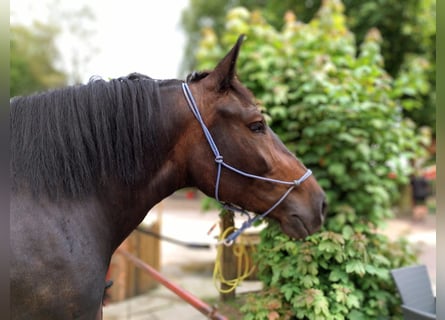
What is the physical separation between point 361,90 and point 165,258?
5.17 m

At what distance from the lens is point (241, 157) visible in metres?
1.60

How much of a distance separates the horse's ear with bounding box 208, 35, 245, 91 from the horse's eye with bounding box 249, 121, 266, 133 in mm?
222

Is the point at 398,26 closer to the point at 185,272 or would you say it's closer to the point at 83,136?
the point at 185,272

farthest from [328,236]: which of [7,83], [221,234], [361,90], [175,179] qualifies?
[7,83]

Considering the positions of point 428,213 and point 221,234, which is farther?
point 428,213

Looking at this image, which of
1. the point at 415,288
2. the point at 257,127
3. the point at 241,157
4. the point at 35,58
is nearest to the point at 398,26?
the point at 415,288

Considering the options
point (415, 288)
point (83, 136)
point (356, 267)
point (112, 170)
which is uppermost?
point (83, 136)

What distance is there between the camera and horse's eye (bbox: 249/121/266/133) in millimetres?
1630

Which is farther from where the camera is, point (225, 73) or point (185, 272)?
point (185, 272)

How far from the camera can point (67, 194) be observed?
1.39 metres

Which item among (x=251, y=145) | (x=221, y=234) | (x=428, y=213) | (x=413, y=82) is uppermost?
(x=413, y=82)

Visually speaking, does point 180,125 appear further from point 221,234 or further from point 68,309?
point 221,234

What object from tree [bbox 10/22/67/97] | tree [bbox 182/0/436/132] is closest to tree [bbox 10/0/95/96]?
tree [bbox 10/22/67/97]

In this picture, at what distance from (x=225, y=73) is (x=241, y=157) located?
411mm
